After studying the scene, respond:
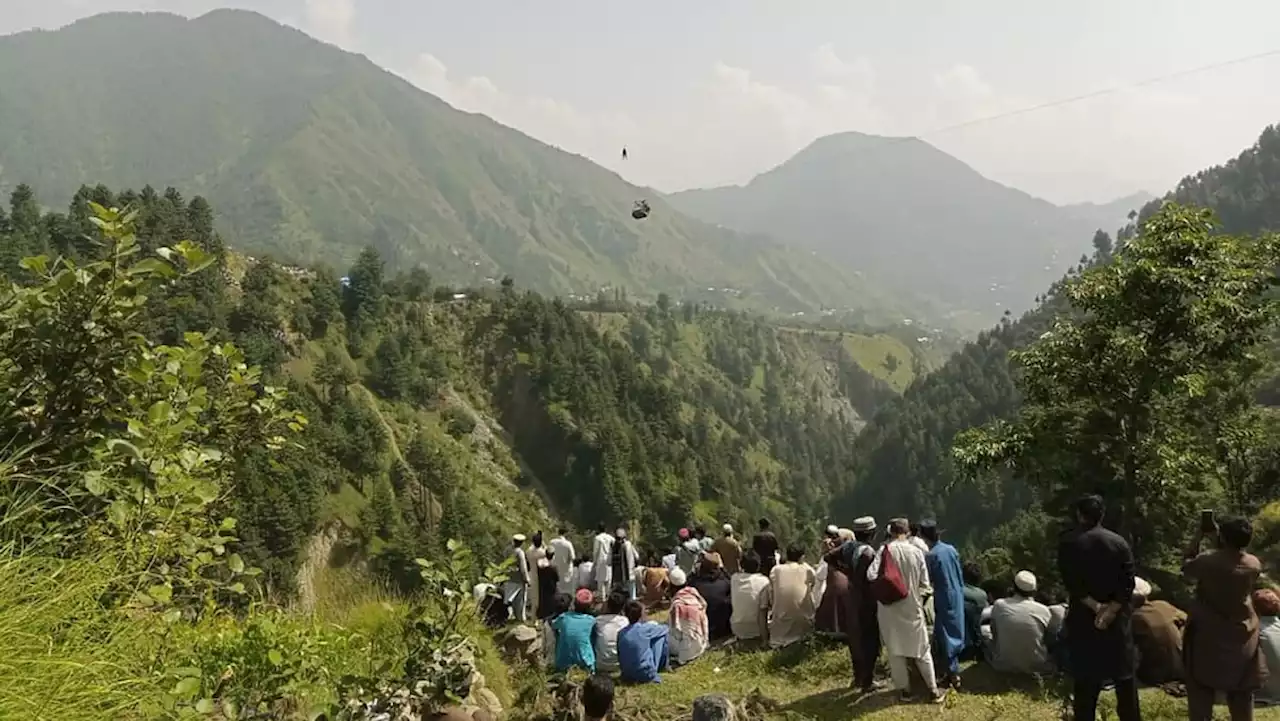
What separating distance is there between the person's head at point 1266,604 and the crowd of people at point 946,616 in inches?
0.4

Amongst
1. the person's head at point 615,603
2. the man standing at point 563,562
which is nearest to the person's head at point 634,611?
the person's head at point 615,603

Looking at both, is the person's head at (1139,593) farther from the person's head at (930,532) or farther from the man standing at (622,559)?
the man standing at (622,559)

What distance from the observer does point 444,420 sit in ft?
305

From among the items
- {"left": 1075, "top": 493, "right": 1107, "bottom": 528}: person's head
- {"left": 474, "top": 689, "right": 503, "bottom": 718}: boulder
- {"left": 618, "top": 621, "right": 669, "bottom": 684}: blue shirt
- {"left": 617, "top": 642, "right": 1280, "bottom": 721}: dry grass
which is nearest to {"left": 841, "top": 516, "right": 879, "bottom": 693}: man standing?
{"left": 617, "top": 642, "right": 1280, "bottom": 721}: dry grass

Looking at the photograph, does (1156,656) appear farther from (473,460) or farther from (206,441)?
(473,460)

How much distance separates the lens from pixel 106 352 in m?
3.45

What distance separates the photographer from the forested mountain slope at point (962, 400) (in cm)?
10106

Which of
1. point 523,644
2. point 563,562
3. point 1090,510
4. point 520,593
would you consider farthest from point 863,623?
point 563,562

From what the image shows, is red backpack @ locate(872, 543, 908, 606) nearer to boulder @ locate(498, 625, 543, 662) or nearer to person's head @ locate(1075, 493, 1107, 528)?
person's head @ locate(1075, 493, 1107, 528)

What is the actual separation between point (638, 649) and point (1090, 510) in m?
5.09

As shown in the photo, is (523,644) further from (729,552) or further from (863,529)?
(729,552)

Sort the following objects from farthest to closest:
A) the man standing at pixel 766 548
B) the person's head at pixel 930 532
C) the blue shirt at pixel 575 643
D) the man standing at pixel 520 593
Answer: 1. the man standing at pixel 520 593
2. the man standing at pixel 766 548
3. the blue shirt at pixel 575 643
4. the person's head at pixel 930 532

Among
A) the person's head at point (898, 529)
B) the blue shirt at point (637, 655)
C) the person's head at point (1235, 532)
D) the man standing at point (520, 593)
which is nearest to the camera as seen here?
the person's head at point (1235, 532)

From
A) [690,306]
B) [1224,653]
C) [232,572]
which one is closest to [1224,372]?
[1224,653]
